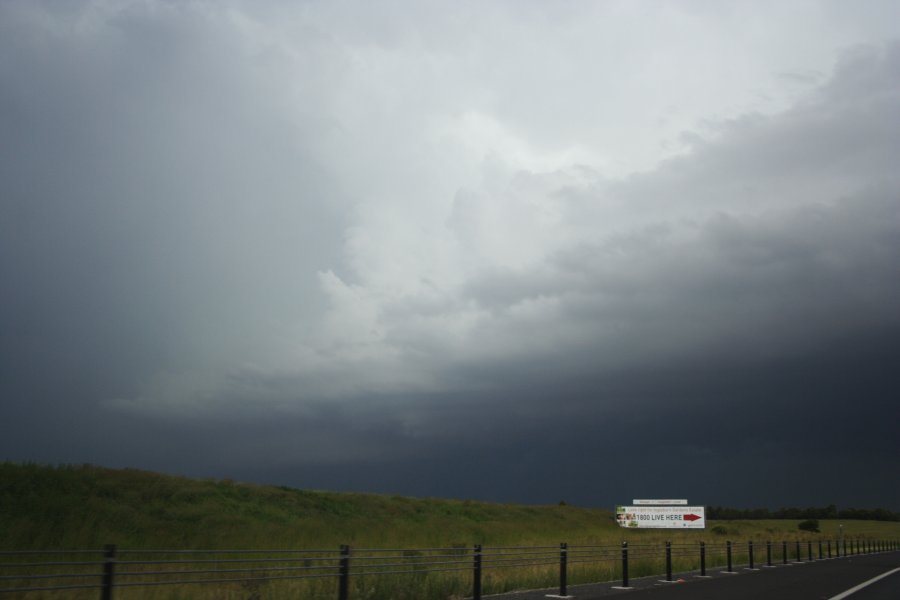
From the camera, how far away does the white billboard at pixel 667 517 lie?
234ft

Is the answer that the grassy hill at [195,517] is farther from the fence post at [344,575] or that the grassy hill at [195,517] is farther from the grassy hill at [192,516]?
the fence post at [344,575]

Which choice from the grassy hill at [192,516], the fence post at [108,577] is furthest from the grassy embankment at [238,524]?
the fence post at [108,577]

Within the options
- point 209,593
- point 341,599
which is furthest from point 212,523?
point 341,599

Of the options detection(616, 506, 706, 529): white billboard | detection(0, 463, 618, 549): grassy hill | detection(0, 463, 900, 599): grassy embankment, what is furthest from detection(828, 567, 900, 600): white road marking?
detection(616, 506, 706, 529): white billboard

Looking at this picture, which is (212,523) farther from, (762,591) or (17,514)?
(762,591)

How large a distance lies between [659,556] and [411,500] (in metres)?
44.1

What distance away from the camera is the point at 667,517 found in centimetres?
7231

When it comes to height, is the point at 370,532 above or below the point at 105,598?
below

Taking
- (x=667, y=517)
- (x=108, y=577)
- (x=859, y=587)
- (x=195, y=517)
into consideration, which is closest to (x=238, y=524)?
(x=195, y=517)

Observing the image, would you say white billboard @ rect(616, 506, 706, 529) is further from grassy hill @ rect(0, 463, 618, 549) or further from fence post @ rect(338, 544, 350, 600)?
fence post @ rect(338, 544, 350, 600)

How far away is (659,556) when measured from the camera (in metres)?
33.6

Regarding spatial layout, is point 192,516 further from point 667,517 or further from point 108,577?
point 667,517

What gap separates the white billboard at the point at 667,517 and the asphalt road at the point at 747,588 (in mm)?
42777

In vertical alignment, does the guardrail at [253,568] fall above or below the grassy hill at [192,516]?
above
